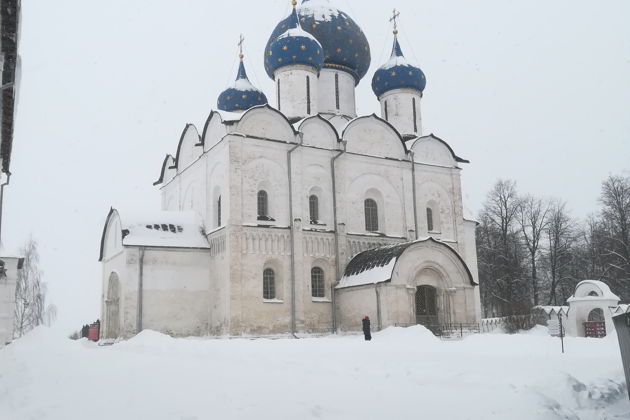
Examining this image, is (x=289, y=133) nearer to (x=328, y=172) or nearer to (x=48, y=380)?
(x=328, y=172)

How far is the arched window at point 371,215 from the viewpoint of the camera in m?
24.3

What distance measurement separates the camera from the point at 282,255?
21.7m

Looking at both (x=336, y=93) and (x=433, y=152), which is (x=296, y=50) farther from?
(x=433, y=152)

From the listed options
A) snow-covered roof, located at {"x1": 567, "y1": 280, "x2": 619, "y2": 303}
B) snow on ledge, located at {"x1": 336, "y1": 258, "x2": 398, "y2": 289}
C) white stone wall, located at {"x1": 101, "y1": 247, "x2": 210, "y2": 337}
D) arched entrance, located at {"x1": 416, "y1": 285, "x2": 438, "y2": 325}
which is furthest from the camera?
snow-covered roof, located at {"x1": 567, "y1": 280, "x2": 619, "y2": 303}

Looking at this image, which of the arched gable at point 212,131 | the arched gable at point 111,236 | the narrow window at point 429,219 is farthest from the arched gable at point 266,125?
the narrow window at point 429,219

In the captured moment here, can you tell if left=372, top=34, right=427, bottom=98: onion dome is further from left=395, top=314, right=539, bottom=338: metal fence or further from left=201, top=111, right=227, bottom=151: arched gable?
left=395, top=314, right=539, bottom=338: metal fence

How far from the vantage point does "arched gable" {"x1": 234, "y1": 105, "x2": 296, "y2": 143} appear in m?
22.1

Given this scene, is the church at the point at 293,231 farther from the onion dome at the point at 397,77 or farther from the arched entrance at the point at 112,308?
the onion dome at the point at 397,77

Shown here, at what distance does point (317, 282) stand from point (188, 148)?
7529mm

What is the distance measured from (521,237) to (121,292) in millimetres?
22619

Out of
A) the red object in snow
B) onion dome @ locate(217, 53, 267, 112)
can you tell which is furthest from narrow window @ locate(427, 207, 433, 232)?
the red object in snow

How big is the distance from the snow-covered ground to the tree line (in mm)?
22051

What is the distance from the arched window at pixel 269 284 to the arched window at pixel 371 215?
4.36m

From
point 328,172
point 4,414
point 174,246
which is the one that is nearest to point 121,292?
point 174,246
